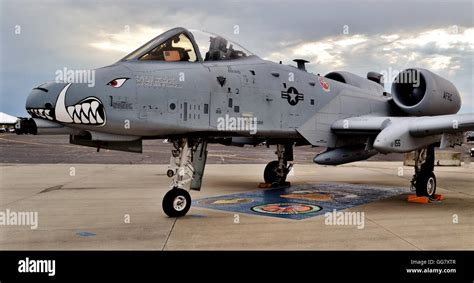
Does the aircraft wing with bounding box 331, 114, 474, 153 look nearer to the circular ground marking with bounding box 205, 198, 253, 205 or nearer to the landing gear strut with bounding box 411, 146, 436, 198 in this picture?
the landing gear strut with bounding box 411, 146, 436, 198

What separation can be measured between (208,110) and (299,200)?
12.6 feet

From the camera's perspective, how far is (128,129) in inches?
274

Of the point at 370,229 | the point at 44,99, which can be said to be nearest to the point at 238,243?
the point at 370,229

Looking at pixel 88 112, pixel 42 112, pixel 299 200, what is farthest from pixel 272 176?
pixel 42 112

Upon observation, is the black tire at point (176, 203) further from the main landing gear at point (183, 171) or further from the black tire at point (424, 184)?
the black tire at point (424, 184)

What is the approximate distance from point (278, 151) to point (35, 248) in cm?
859

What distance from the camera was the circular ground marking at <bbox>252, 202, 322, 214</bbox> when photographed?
→ 343 inches

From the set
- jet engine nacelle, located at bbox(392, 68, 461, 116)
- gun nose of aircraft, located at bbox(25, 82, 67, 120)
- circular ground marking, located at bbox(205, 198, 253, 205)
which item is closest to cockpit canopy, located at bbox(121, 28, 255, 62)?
gun nose of aircraft, located at bbox(25, 82, 67, 120)

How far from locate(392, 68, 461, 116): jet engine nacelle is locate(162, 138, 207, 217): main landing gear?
6549mm

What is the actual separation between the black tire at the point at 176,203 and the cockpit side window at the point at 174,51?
2346 millimetres

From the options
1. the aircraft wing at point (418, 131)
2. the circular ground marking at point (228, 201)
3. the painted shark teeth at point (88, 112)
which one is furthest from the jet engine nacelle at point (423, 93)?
the painted shark teeth at point (88, 112)

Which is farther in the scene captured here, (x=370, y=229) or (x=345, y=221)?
(x=345, y=221)
